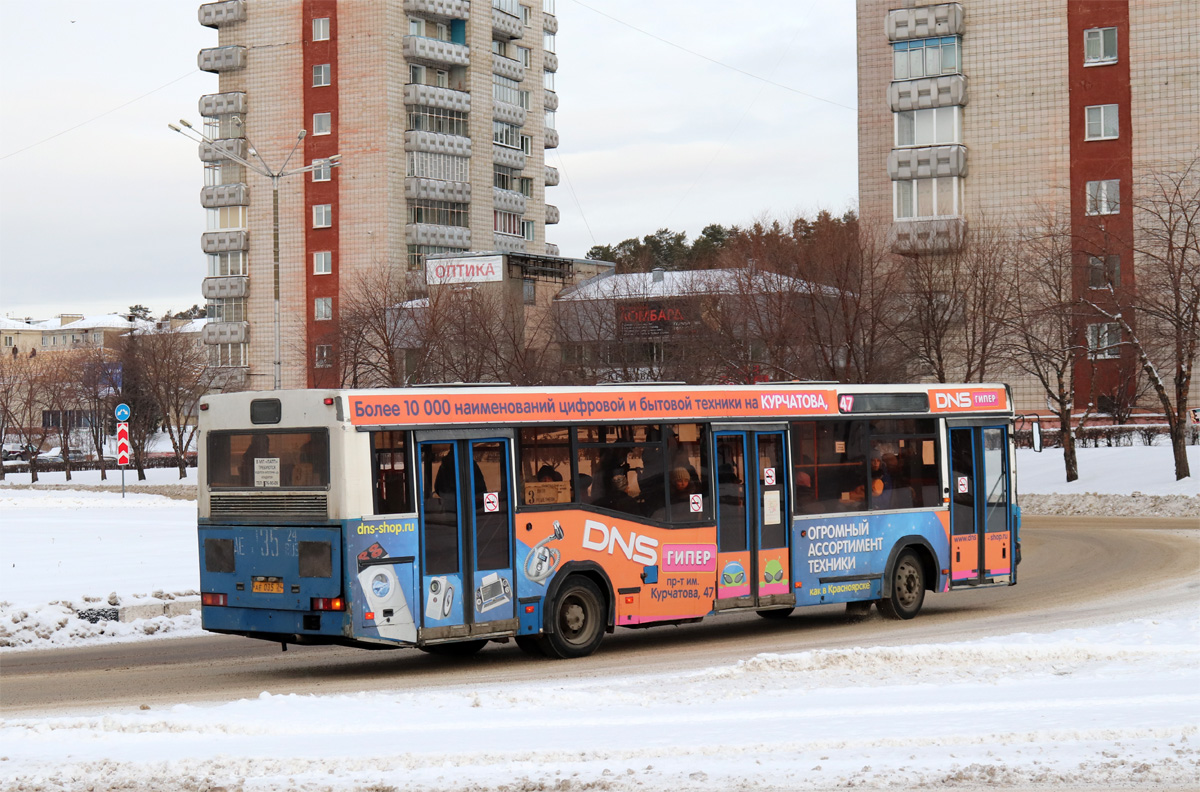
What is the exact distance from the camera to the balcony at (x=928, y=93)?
208ft

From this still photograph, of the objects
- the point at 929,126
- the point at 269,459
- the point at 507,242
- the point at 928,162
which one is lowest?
the point at 269,459

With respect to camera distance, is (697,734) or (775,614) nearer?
(697,734)

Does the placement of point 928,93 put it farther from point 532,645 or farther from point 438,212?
point 532,645

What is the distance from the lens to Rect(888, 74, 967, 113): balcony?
63.5 metres

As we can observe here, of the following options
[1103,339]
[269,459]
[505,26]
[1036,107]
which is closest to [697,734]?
[269,459]

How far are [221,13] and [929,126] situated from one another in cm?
4551

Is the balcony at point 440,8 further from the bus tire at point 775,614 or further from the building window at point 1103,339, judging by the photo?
the bus tire at point 775,614

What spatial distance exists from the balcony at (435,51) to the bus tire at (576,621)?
7326 centimetres

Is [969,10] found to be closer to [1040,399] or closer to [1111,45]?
[1111,45]

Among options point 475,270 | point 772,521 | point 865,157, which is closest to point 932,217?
point 865,157

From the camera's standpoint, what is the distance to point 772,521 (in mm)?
16578

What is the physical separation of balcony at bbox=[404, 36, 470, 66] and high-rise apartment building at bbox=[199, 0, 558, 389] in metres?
0.08

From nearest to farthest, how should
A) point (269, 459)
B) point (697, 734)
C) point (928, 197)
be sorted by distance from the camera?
point (697, 734) < point (269, 459) < point (928, 197)

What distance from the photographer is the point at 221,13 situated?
8800 cm
